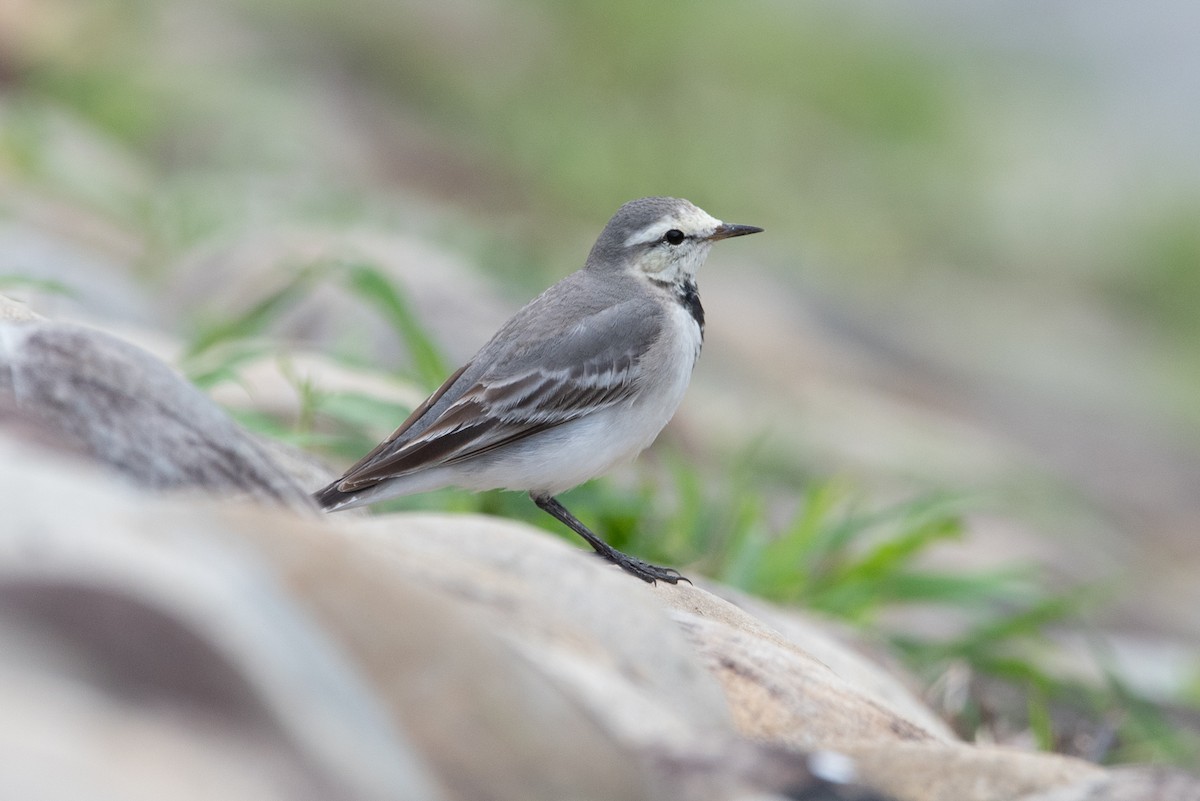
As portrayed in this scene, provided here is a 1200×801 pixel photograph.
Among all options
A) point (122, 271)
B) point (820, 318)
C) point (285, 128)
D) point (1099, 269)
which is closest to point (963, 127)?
point (1099, 269)

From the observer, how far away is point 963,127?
70.6 ft

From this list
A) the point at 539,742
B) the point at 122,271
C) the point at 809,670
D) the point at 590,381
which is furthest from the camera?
the point at 122,271

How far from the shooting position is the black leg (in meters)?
4.68

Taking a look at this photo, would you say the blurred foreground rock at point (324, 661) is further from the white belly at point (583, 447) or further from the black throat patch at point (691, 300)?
the black throat patch at point (691, 300)

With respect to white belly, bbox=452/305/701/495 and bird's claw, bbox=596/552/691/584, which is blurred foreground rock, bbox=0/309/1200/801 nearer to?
bird's claw, bbox=596/552/691/584

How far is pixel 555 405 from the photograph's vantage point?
5.02 metres

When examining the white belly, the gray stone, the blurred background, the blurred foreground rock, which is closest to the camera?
the blurred foreground rock

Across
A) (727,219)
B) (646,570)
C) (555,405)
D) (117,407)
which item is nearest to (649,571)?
(646,570)

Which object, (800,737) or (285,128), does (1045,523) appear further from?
(285,128)

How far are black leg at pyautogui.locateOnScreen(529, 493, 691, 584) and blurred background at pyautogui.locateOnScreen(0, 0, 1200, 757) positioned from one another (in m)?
0.99

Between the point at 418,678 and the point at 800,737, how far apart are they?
3.71 feet

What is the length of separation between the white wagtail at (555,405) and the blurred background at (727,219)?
905mm

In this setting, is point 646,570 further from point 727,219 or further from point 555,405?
point 727,219

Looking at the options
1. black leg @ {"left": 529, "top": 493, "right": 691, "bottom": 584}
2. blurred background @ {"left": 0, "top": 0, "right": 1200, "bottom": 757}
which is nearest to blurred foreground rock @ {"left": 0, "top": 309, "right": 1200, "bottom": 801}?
black leg @ {"left": 529, "top": 493, "right": 691, "bottom": 584}
